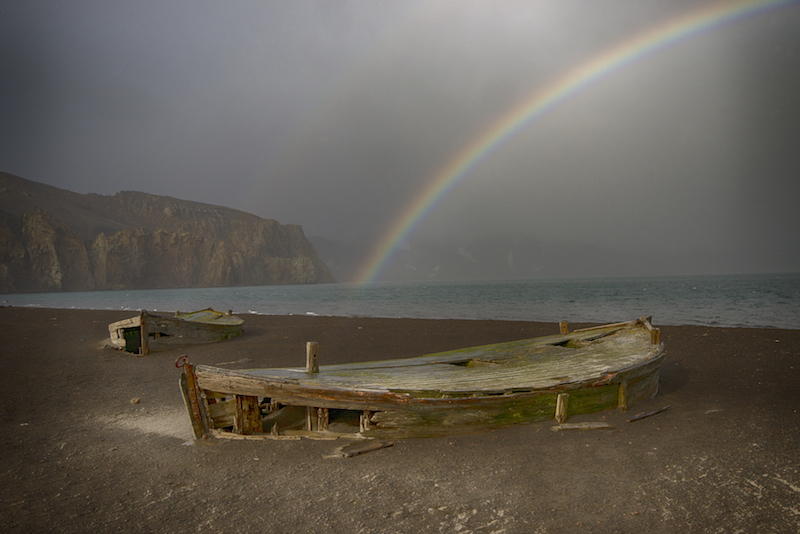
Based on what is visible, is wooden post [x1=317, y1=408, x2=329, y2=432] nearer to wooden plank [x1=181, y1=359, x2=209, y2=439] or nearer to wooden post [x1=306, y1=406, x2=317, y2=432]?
wooden post [x1=306, y1=406, x2=317, y2=432]

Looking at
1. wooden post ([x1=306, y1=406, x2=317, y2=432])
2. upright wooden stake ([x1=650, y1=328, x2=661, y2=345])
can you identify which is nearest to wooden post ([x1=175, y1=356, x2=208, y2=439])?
wooden post ([x1=306, y1=406, x2=317, y2=432])

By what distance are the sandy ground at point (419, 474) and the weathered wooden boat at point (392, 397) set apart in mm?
285

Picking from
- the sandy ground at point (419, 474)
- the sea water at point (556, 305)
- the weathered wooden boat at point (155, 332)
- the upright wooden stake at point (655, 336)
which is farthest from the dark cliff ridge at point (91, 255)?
the upright wooden stake at point (655, 336)

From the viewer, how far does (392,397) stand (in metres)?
6.57

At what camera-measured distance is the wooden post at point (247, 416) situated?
715 centimetres

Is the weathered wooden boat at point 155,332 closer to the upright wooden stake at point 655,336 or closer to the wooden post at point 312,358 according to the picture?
the wooden post at point 312,358

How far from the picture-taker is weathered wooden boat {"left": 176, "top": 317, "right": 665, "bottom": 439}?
6.67m

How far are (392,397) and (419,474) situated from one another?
111 cm

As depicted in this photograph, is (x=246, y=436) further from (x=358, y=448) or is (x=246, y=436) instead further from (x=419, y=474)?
(x=419, y=474)

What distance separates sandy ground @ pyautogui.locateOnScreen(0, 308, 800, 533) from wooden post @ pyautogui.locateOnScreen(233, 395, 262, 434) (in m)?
0.24

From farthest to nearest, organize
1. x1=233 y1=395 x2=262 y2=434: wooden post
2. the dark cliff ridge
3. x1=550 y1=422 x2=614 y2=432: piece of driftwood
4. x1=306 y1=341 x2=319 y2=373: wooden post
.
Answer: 1. the dark cliff ridge
2. x1=306 y1=341 x2=319 y2=373: wooden post
3. x1=550 y1=422 x2=614 y2=432: piece of driftwood
4. x1=233 y1=395 x2=262 y2=434: wooden post

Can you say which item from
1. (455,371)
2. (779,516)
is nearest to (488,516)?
(779,516)

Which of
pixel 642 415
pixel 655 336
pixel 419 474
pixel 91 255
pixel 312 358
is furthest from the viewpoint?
pixel 91 255

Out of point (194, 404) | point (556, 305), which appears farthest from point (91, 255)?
point (194, 404)
